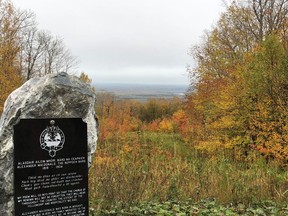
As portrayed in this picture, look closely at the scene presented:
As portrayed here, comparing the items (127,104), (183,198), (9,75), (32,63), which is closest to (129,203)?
(183,198)

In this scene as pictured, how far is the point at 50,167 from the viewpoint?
3502 mm

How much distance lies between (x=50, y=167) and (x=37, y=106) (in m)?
0.74

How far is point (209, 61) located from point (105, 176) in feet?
69.0

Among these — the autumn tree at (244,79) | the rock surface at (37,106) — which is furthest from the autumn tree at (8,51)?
the rock surface at (37,106)

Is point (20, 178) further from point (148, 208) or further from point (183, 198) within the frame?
point (183, 198)

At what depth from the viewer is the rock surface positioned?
3.65m

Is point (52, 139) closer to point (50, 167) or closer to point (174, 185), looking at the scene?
point (50, 167)

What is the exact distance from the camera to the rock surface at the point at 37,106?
144 inches

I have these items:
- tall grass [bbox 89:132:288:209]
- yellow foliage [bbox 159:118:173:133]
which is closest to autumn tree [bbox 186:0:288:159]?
tall grass [bbox 89:132:288:209]

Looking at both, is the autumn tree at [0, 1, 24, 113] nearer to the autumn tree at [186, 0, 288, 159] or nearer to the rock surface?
the autumn tree at [186, 0, 288, 159]

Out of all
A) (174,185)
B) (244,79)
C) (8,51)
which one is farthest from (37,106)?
(8,51)

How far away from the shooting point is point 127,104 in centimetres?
4678

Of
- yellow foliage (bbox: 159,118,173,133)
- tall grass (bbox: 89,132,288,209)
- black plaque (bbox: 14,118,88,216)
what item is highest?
black plaque (bbox: 14,118,88,216)

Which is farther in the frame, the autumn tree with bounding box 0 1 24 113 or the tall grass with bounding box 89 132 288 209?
the autumn tree with bounding box 0 1 24 113
